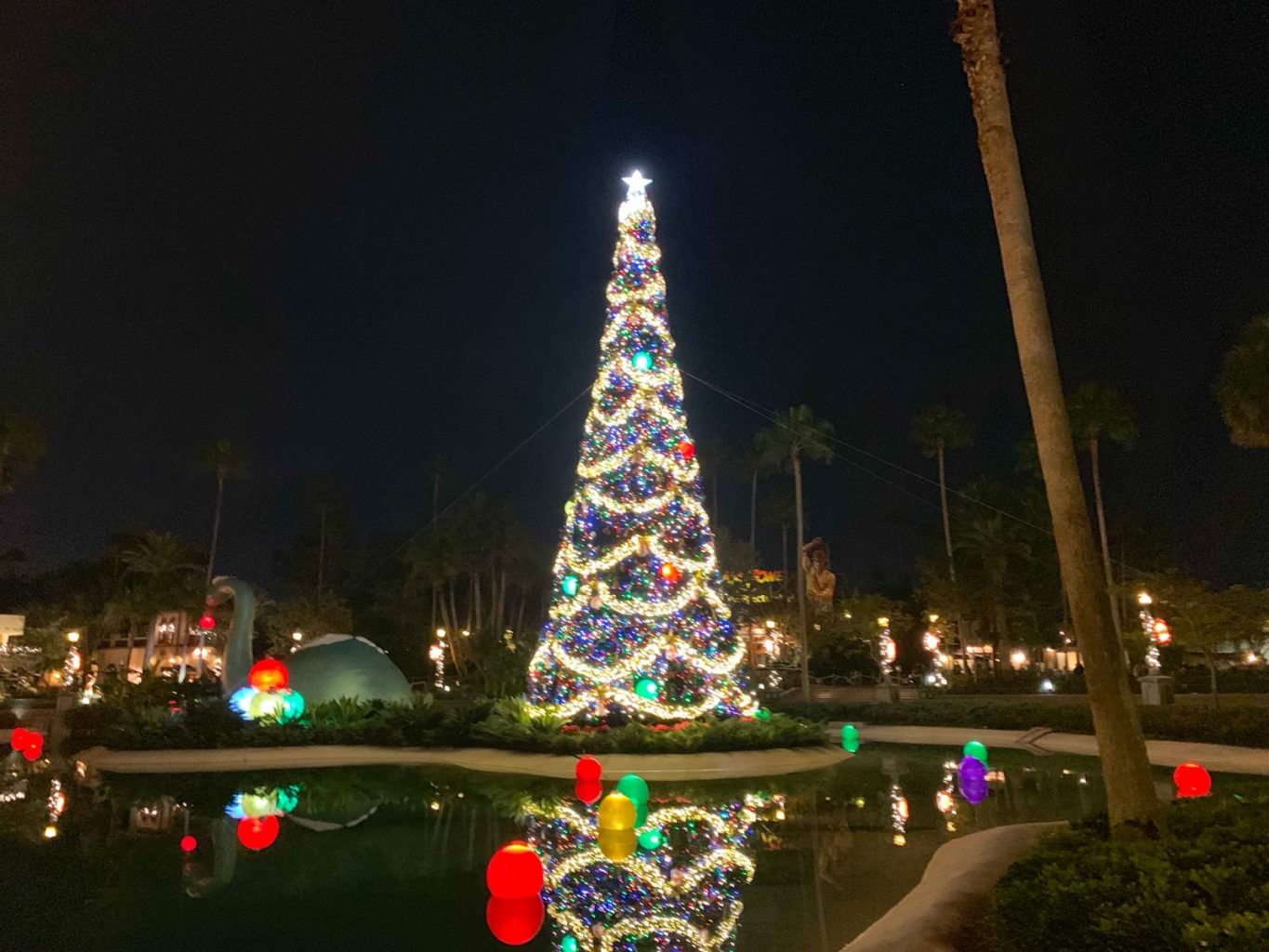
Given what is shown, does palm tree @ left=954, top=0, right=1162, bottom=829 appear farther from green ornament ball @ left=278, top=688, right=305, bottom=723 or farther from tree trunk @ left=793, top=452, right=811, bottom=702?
tree trunk @ left=793, top=452, right=811, bottom=702

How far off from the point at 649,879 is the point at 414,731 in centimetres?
1342

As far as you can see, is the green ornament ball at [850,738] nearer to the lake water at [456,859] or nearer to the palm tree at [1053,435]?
the lake water at [456,859]

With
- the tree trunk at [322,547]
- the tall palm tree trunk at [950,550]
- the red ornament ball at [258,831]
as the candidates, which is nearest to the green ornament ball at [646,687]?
the red ornament ball at [258,831]

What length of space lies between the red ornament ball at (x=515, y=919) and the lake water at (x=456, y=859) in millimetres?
23

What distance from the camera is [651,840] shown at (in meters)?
10.8

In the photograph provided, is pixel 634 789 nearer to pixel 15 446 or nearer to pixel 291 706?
pixel 291 706

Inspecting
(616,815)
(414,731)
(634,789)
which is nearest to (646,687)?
(634,789)

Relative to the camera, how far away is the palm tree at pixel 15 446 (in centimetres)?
4069

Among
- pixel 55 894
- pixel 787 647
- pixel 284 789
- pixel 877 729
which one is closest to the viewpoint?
pixel 55 894

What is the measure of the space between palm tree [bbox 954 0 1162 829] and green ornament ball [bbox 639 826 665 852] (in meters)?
5.07

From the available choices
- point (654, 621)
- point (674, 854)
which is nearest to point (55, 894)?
point (674, 854)

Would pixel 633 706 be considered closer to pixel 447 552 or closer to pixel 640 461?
pixel 640 461

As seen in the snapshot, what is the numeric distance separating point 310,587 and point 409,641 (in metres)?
14.1

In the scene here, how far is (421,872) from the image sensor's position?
9461 mm
